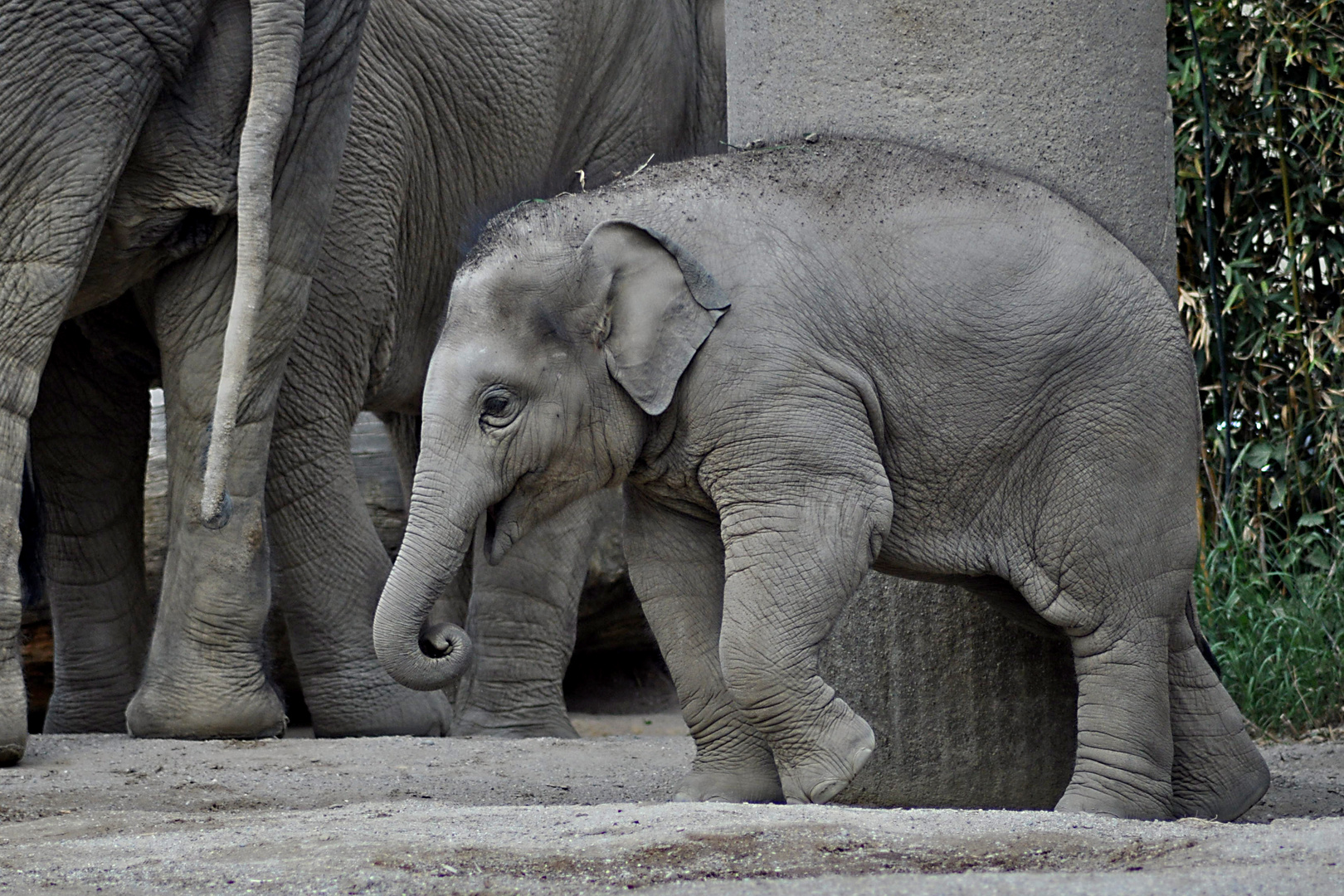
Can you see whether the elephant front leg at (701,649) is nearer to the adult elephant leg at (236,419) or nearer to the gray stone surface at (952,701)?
the gray stone surface at (952,701)

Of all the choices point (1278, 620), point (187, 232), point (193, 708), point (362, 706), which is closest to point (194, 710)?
point (193, 708)

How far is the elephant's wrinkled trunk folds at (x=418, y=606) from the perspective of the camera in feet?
13.6

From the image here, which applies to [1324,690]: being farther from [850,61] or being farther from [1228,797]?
[850,61]

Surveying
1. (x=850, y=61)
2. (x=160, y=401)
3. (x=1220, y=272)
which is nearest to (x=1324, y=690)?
(x=1220, y=272)

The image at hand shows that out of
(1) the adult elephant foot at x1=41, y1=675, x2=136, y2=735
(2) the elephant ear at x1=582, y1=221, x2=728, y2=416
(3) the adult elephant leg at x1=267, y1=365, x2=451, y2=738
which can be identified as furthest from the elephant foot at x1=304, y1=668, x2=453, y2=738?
(2) the elephant ear at x1=582, y1=221, x2=728, y2=416

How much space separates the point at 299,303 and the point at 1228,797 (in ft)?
9.05

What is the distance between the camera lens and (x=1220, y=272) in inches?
309

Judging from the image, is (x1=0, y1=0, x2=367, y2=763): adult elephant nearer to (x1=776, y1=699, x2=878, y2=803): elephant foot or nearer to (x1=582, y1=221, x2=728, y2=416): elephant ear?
(x1=582, y1=221, x2=728, y2=416): elephant ear

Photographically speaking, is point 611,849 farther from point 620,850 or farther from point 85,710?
point 85,710

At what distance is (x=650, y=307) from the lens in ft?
13.6

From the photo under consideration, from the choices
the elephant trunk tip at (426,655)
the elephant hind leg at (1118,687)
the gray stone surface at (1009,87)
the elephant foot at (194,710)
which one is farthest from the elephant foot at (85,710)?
the elephant hind leg at (1118,687)

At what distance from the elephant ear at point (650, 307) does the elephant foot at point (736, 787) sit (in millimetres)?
840

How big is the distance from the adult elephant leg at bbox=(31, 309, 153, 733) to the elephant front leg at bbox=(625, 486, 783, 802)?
2.61 meters

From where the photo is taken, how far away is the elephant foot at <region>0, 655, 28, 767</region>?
16.0ft
